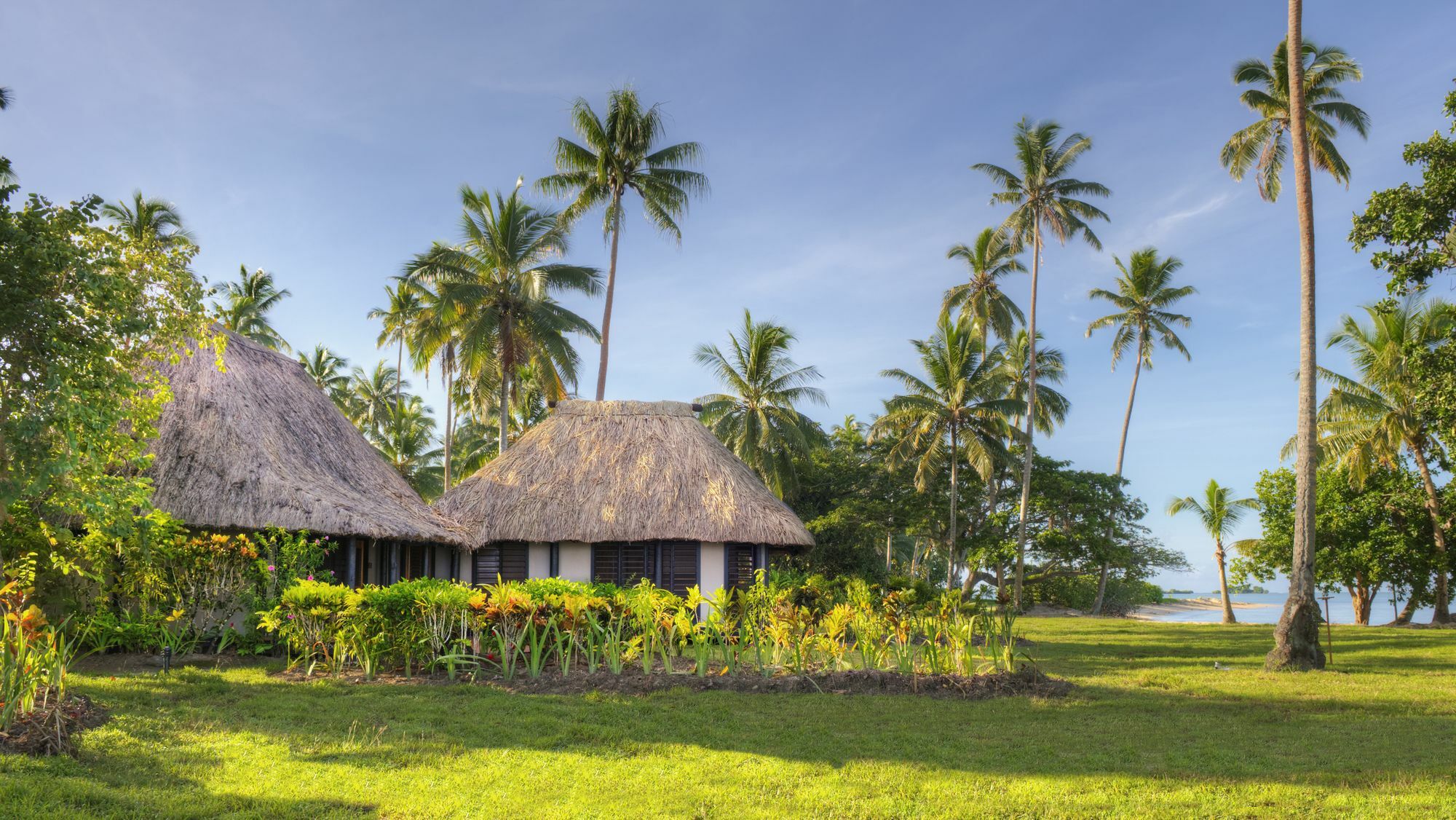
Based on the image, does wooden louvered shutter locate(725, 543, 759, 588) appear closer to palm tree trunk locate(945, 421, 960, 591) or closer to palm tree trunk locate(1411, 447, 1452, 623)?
palm tree trunk locate(945, 421, 960, 591)

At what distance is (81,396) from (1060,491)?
1039 inches

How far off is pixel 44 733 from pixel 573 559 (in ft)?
35.4

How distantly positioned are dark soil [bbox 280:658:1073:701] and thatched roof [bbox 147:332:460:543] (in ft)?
10.5

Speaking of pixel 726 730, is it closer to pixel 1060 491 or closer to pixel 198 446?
pixel 198 446

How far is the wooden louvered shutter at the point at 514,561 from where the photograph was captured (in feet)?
54.0

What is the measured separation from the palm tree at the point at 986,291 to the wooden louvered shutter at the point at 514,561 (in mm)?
17518

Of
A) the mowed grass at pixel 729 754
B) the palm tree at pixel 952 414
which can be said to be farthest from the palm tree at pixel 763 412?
the mowed grass at pixel 729 754

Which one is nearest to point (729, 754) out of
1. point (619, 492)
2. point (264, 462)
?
point (264, 462)

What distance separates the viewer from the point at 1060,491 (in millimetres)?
28312

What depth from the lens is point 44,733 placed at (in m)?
5.60

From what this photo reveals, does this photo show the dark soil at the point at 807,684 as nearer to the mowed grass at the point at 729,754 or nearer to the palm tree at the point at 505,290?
the mowed grass at the point at 729,754

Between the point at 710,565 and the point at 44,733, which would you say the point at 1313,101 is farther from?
the point at 44,733

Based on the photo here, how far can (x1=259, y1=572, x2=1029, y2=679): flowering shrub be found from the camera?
379 inches

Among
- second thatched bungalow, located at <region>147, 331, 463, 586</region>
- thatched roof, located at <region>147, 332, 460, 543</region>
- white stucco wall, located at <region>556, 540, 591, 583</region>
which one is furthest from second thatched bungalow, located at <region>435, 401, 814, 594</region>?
thatched roof, located at <region>147, 332, 460, 543</region>
